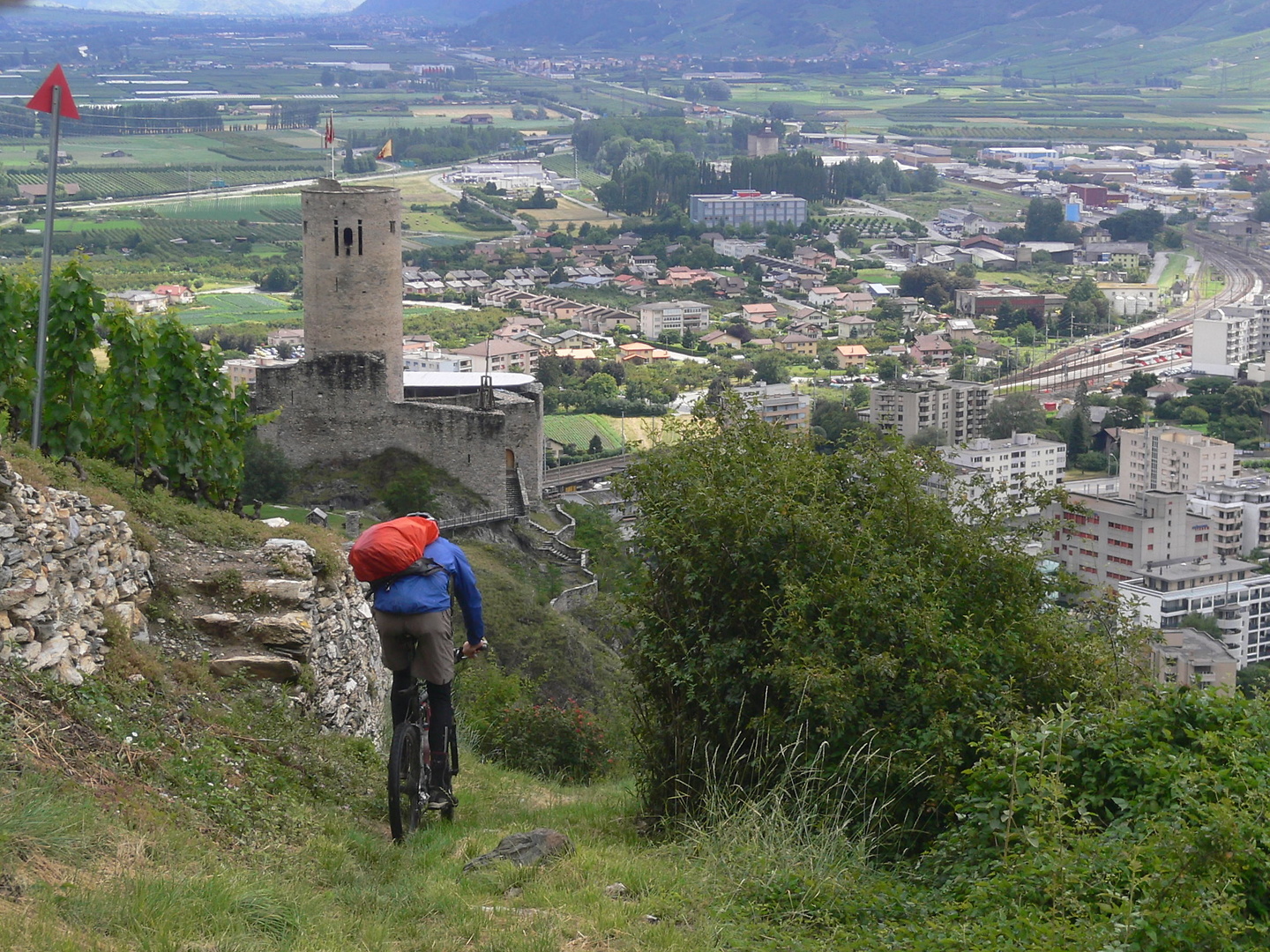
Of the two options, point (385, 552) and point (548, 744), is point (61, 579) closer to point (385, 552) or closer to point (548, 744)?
point (385, 552)

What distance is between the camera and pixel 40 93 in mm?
8172

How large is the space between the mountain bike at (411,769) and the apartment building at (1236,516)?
33.8 meters

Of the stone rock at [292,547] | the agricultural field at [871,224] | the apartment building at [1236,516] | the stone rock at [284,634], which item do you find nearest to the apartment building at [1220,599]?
the apartment building at [1236,516]

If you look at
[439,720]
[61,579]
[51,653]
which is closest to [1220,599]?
[439,720]

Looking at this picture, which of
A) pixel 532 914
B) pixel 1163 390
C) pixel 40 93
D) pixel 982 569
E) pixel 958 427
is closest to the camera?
pixel 532 914

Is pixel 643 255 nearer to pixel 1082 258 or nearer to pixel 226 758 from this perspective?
pixel 1082 258

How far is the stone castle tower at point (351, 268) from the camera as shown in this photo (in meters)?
22.2

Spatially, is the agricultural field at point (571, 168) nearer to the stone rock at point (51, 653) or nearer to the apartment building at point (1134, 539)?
the apartment building at point (1134, 539)

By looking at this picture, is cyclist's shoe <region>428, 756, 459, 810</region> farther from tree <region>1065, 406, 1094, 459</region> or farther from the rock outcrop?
tree <region>1065, 406, 1094, 459</region>

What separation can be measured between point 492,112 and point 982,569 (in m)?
145

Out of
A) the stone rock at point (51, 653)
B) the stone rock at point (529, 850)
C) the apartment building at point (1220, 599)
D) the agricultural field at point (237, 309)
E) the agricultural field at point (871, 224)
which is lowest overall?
the apartment building at point (1220, 599)

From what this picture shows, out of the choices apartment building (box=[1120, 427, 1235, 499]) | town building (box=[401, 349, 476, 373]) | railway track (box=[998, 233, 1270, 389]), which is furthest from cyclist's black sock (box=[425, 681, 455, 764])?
railway track (box=[998, 233, 1270, 389])

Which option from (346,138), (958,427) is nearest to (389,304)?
(958,427)

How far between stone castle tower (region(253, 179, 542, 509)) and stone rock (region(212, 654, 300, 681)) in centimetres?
1600
